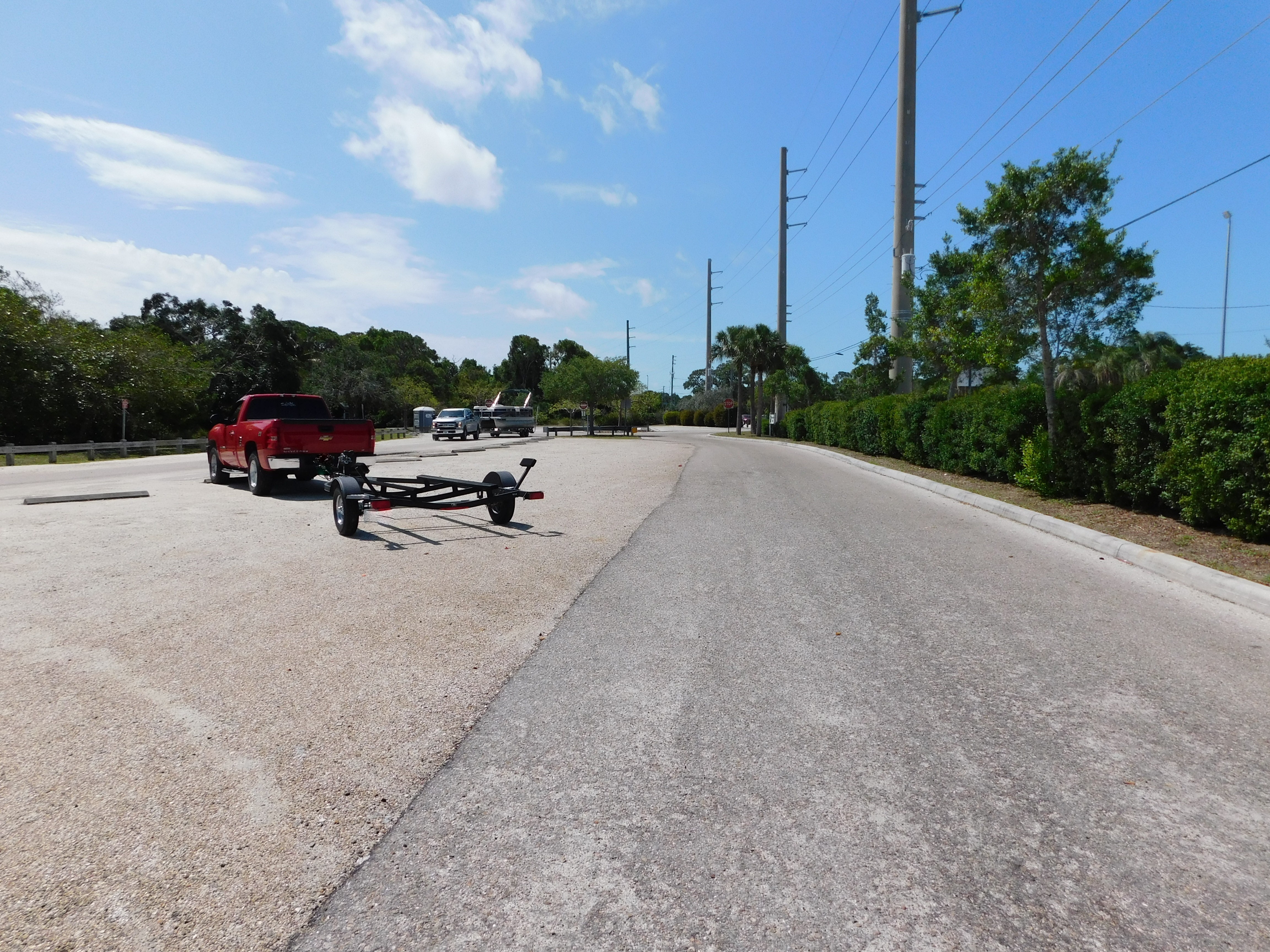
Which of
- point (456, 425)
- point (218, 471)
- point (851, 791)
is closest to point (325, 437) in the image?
point (218, 471)

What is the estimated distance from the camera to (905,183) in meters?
28.5

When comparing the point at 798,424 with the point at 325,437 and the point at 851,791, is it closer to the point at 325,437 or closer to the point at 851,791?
the point at 325,437

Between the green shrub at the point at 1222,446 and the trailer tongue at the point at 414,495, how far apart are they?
7.88m

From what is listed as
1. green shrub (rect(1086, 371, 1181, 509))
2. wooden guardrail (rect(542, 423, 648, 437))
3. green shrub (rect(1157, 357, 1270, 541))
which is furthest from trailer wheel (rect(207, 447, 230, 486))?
wooden guardrail (rect(542, 423, 648, 437))

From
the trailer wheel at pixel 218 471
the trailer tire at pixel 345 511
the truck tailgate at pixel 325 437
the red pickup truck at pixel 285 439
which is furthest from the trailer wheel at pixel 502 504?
the trailer wheel at pixel 218 471

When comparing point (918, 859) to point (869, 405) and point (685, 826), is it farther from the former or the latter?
point (869, 405)

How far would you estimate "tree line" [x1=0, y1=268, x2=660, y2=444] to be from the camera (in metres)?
35.8

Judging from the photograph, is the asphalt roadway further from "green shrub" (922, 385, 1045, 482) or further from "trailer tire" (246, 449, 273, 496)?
"trailer tire" (246, 449, 273, 496)

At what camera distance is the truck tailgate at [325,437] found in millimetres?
13078

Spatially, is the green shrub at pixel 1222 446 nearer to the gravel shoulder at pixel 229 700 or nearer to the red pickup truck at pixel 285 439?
the gravel shoulder at pixel 229 700

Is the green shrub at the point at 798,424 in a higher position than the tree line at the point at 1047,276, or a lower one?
lower

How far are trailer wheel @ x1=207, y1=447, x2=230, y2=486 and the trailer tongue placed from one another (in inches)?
257

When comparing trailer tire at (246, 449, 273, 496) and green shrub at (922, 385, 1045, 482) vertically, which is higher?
green shrub at (922, 385, 1045, 482)

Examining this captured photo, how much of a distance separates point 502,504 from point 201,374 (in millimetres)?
45812
